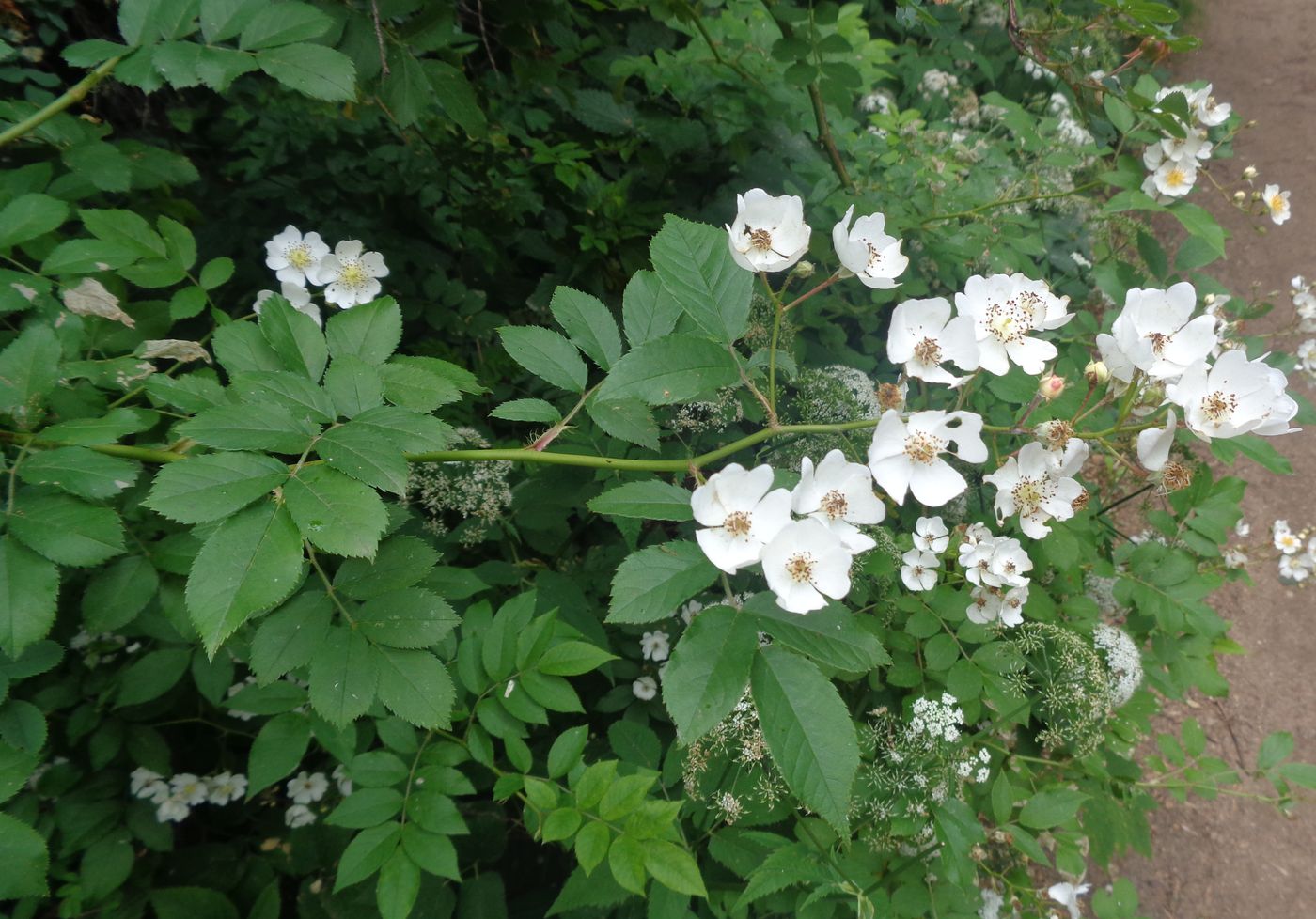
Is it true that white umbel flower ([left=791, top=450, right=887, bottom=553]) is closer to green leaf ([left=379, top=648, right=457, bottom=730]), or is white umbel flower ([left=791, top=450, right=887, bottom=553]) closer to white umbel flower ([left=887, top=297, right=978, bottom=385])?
white umbel flower ([left=887, top=297, right=978, bottom=385])

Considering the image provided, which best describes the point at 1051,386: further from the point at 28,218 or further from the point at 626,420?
the point at 28,218

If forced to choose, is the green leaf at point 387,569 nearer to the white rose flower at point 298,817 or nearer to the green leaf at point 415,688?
the green leaf at point 415,688

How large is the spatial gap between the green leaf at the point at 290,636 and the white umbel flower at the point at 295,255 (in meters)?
0.99

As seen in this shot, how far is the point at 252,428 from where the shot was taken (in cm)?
98

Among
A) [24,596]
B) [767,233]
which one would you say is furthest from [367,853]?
[767,233]

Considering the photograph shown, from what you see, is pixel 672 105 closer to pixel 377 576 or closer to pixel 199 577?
pixel 377 576

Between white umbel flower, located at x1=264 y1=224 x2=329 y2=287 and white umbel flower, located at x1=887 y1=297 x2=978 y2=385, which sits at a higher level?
white umbel flower, located at x1=887 y1=297 x2=978 y2=385

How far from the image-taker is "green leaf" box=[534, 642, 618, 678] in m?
1.43

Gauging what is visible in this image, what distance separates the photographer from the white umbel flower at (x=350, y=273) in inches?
74.6

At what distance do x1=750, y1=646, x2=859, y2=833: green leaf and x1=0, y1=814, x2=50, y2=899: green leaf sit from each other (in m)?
1.08

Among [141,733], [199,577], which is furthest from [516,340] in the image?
[141,733]

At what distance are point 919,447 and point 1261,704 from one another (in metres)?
4.06

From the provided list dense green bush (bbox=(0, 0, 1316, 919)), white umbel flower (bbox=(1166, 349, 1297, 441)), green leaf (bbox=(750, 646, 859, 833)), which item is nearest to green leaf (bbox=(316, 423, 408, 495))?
dense green bush (bbox=(0, 0, 1316, 919))

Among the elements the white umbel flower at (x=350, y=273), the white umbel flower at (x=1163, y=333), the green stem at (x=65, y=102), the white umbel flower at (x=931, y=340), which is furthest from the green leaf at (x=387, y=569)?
the white umbel flower at (x=1163, y=333)
